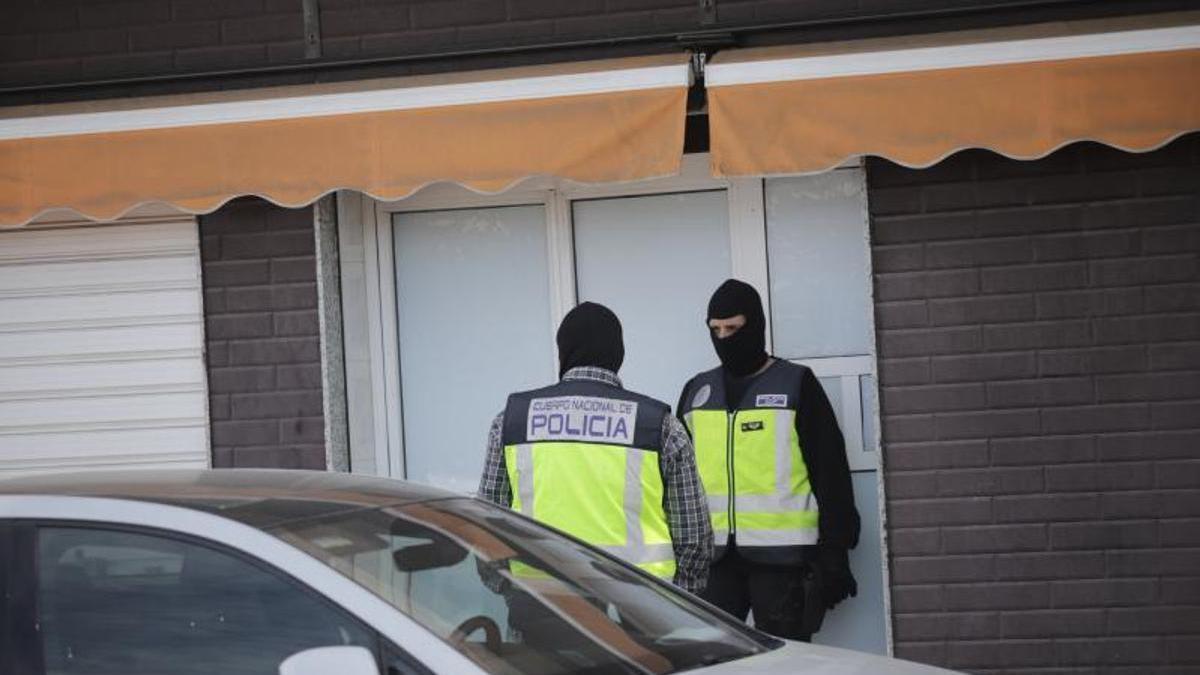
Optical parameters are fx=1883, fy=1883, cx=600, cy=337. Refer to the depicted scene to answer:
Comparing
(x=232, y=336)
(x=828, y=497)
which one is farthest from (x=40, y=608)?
(x=232, y=336)

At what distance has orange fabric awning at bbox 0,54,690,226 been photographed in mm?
7668

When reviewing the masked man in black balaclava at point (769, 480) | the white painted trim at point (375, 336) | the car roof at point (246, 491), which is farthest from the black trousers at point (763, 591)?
the car roof at point (246, 491)

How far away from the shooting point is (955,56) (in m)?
7.45

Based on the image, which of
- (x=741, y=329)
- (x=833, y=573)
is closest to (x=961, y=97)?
(x=741, y=329)

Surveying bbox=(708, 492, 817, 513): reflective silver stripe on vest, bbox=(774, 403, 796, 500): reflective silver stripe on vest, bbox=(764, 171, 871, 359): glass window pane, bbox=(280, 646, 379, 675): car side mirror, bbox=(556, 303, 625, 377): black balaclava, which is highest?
bbox=(764, 171, 871, 359): glass window pane

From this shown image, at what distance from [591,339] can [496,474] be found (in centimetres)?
56

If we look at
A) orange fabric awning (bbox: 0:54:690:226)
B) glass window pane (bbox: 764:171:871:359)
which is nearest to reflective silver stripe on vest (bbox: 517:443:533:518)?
orange fabric awning (bbox: 0:54:690:226)

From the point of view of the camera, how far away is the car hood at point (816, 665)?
4465 mm

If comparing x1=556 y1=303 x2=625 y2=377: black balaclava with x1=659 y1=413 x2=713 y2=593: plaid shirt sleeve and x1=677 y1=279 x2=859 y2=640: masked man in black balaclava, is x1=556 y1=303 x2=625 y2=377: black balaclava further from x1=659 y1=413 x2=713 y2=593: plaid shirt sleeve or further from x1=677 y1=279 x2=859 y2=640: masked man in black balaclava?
x1=677 y1=279 x2=859 y2=640: masked man in black balaclava

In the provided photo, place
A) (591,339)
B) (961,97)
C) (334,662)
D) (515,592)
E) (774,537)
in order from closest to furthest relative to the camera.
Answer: (334,662)
(515,592)
(591,339)
(961,97)
(774,537)

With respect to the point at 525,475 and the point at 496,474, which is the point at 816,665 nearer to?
the point at 525,475

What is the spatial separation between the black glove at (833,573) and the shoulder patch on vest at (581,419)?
1.74 m

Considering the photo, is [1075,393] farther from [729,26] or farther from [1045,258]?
[729,26]

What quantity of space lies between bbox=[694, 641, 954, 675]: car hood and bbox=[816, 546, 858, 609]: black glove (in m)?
2.75
